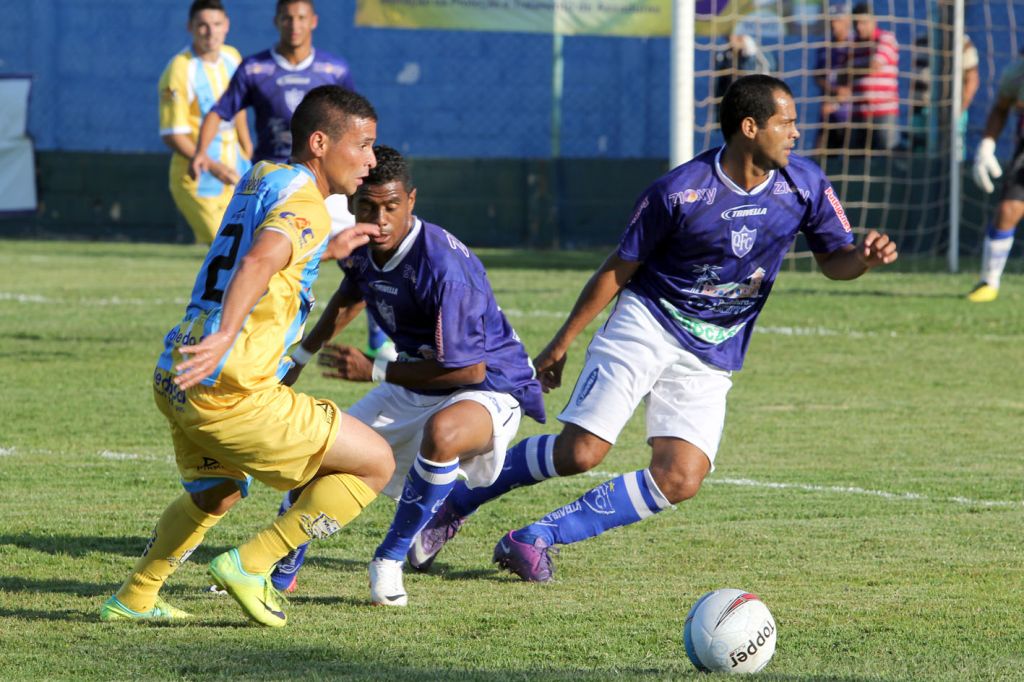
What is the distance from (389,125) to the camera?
69.4 feet

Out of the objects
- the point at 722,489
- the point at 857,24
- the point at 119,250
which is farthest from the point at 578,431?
the point at 119,250

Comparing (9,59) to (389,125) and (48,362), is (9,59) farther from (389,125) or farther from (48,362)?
(48,362)

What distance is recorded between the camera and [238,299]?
414 cm

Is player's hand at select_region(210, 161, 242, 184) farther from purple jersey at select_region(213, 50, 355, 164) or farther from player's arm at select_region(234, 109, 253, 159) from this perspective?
player's arm at select_region(234, 109, 253, 159)

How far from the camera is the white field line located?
6301 millimetres

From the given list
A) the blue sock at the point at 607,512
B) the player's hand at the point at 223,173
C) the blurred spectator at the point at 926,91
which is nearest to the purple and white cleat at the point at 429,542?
the blue sock at the point at 607,512

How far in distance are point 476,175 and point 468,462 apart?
14694mm

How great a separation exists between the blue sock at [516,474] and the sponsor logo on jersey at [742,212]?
0.94 m

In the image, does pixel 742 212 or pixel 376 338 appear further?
pixel 376 338

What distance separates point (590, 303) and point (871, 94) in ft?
38.9

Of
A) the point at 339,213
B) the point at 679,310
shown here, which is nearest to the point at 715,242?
the point at 679,310

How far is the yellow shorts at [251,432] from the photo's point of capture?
434 centimetres

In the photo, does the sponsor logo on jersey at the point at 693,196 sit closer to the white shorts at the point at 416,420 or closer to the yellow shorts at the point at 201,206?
the white shorts at the point at 416,420

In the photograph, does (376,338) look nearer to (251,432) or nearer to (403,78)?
(251,432)
